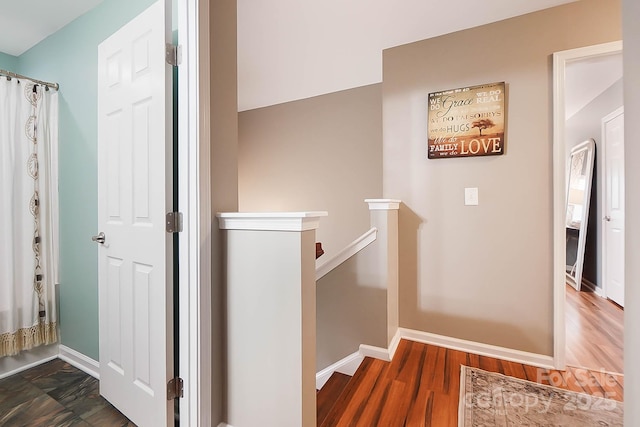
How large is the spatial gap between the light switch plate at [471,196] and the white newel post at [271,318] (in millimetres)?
1490

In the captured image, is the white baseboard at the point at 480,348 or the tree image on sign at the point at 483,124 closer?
the white baseboard at the point at 480,348

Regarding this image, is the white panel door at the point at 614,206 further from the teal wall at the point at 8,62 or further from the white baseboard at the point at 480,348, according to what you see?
the teal wall at the point at 8,62

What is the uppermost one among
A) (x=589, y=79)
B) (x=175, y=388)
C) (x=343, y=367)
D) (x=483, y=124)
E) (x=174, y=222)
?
(x=589, y=79)

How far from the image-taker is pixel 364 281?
83.7 inches

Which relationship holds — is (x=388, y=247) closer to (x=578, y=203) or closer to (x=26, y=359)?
(x=26, y=359)

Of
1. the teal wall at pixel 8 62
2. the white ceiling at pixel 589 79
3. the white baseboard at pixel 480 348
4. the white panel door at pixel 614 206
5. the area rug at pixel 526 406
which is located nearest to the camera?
the area rug at pixel 526 406

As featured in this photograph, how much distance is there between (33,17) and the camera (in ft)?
6.55

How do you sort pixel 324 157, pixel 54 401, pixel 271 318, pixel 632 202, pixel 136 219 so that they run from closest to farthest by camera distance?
pixel 632 202, pixel 271 318, pixel 136 219, pixel 54 401, pixel 324 157

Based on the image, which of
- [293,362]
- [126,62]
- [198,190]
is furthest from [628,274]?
[126,62]

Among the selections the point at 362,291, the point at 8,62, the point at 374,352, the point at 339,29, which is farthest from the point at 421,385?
the point at 8,62

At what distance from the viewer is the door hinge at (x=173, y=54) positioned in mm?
1310

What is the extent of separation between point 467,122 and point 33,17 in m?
3.28

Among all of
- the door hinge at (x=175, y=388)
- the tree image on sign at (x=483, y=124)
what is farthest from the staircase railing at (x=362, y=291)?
the door hinge at (x=175, y=388)

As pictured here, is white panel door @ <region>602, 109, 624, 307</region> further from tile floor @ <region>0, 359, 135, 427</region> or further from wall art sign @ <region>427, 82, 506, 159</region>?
tile floor @ <region>0, 359, 135, 427</region>
